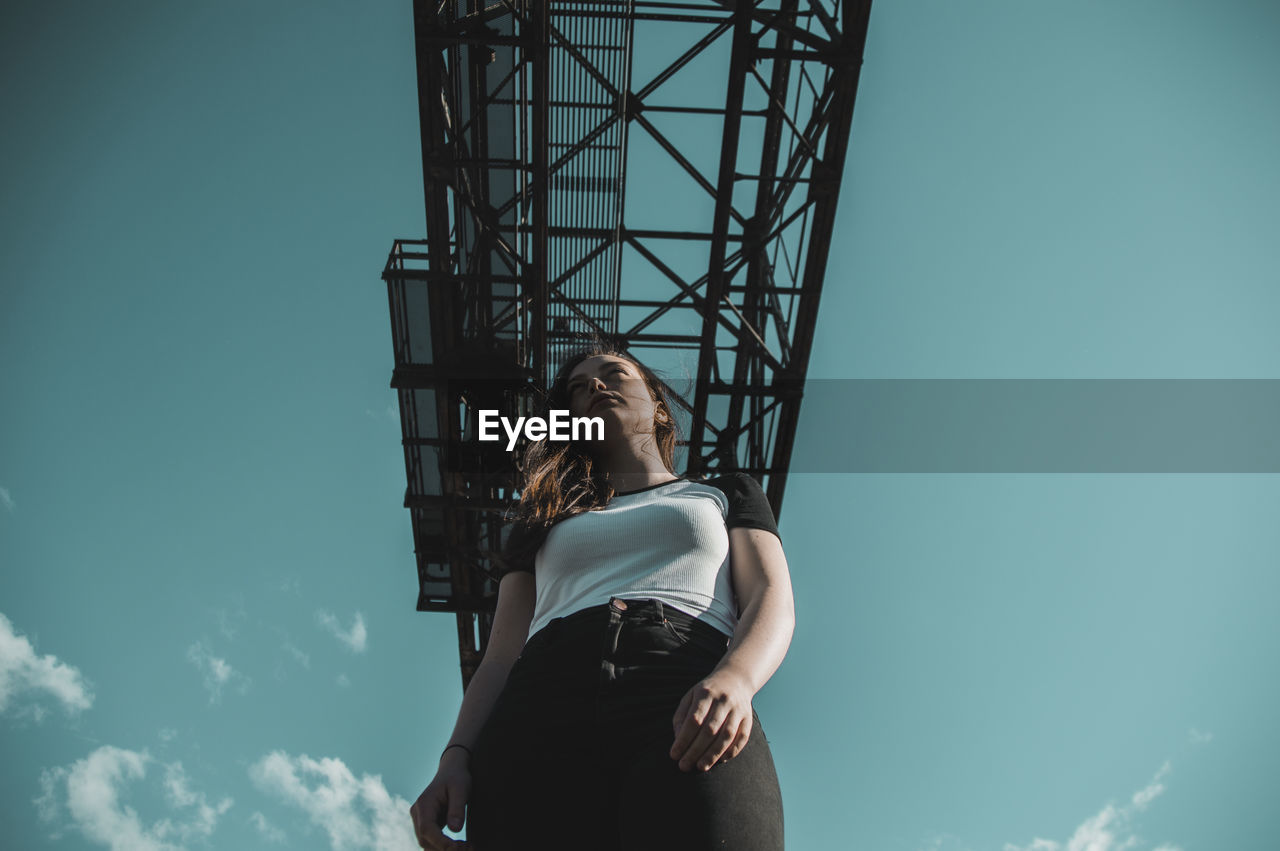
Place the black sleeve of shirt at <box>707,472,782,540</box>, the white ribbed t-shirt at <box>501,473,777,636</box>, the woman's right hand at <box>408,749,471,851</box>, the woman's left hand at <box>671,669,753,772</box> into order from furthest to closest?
the black sleeve of shirt at <box>707,472,782,540</box>
the white ribbed t-shirt at <box>501,473,777,636</box>
the woman's right hand at <box>408,749,471,851</box>
the woman's left hand at <box>671,669,753,772</box>

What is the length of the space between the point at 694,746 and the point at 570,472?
1221mm

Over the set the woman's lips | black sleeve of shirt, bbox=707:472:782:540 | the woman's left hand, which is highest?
the woman's lips

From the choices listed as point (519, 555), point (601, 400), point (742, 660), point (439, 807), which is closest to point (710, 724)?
point (742, 660)

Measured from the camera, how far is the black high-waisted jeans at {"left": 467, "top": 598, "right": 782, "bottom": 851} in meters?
1.42

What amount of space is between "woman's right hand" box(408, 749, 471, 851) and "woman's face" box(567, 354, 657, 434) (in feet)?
3.58

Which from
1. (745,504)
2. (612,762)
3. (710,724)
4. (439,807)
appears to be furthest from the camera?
(745,504)

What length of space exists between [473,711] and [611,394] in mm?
1029

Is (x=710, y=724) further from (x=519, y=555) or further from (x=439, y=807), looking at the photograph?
(x=519, y=555)

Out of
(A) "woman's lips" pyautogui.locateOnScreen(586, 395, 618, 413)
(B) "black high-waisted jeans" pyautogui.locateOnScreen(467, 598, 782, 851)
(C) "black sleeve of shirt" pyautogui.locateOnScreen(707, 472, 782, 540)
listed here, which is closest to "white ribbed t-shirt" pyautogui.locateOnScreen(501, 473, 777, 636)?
(C) "black sleeve of shirt" pyautogui.locateOnScreen(707, 472, 782, 540)

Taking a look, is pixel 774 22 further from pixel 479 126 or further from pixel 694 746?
pixel 694 746

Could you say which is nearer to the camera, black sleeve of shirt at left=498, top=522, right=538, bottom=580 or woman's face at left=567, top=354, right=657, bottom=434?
black sleeve of shirt at left=498, top=522, right=538, bottom=580

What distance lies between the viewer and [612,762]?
60.0 inches

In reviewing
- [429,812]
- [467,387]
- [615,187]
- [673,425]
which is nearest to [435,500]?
[467,387]

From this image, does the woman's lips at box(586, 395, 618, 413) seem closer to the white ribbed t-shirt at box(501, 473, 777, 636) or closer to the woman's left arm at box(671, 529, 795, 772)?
the white ribbed t-shirt at box(501, 473, 777, 636)
